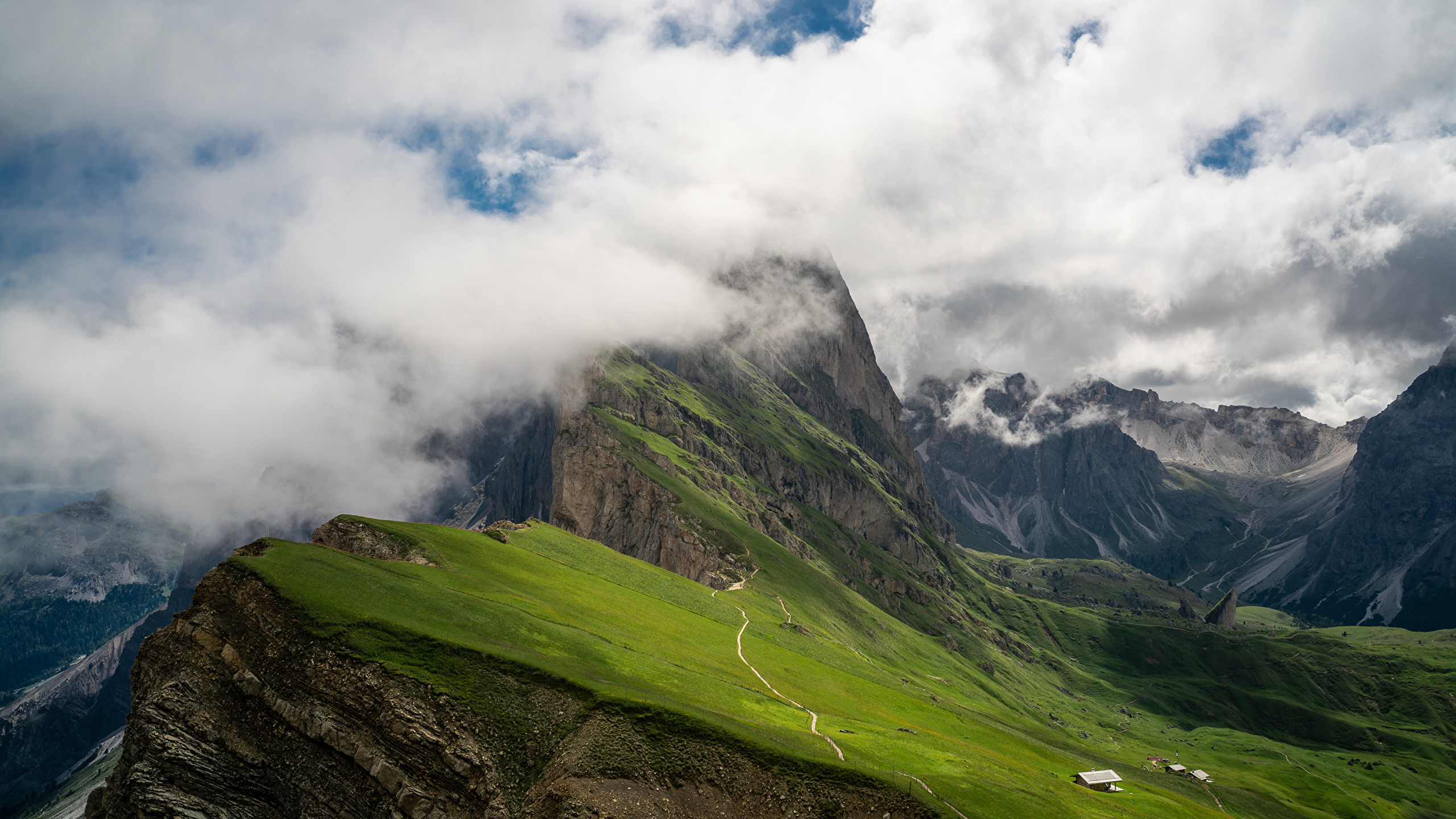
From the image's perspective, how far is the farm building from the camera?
3356 inches

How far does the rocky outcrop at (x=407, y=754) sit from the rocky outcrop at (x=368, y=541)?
95.6 ft

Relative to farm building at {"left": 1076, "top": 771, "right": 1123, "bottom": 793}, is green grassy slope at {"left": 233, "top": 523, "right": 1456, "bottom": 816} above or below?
above

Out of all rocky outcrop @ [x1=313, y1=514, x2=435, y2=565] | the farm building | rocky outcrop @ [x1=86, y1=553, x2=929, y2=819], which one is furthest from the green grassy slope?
the farm building

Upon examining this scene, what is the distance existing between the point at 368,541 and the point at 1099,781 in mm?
90701

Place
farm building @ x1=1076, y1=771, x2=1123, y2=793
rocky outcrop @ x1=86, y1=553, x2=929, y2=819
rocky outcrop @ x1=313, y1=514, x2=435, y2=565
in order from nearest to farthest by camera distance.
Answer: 1. rocky outcrop @ x1=86, y1=553, x2=929, y2=819
2. rocky outcrop @ x1=313, y1=514, x2=435, y2=565
3. farm building @ x1=1076, y1=771, x2=1123, y2=793

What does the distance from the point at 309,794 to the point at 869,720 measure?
54.6 metres

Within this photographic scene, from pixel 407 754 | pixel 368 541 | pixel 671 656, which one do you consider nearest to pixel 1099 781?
pixel 671 656

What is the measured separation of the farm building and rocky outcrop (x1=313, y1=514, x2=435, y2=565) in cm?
8159

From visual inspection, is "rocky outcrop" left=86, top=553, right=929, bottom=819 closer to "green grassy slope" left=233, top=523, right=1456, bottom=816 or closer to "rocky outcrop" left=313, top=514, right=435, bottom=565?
"green grassy slope" left=233, top=523, right=1456, bottom=816

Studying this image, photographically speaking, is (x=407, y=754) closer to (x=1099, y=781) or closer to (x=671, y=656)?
(x=671, y=656)

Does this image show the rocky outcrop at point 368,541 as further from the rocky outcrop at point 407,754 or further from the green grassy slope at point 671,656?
the rocky outcrop at point 407,754

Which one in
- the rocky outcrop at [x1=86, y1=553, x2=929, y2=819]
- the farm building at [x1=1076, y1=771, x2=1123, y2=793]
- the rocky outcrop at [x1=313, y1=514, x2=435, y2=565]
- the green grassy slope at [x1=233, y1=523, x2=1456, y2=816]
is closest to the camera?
the rocky outcrop at [x1=86, y1=553, x2=929, y2=819]

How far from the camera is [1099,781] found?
86.4 meters

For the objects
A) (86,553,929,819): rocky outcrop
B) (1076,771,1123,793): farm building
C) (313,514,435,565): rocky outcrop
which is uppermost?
(313,514,435,565): rocky outcrop
